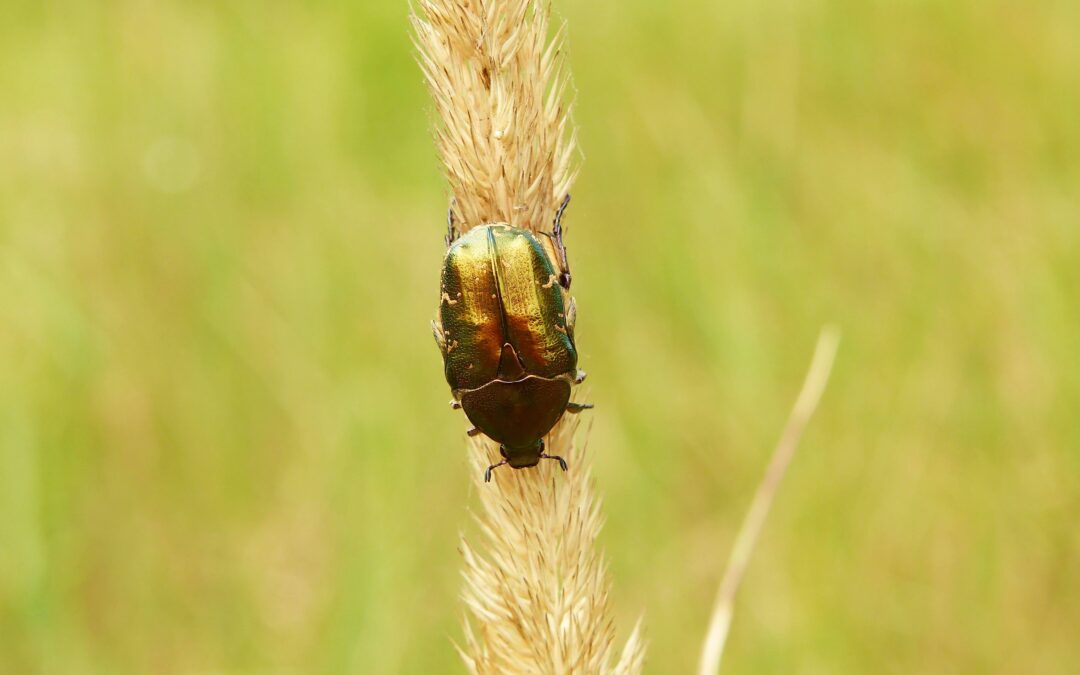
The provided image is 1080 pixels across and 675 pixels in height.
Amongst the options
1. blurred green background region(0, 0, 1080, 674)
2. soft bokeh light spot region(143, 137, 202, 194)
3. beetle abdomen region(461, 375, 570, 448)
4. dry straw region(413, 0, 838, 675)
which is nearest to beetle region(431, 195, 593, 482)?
beetle abdomen region(461, 375, 570, 448)

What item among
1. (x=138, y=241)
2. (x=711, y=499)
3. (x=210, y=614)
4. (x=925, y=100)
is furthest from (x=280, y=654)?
(x=925, y=100)

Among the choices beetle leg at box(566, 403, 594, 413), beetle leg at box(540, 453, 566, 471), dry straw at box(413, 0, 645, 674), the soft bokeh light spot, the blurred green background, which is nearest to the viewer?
dry straw at box(413, 0, 645, 674)

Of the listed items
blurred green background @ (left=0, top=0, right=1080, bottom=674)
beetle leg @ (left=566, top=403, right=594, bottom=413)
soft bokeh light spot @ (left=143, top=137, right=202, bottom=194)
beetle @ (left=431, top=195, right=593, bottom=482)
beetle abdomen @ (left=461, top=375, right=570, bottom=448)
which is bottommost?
beetle leg @ (left=566, top=403, right=594, bottom=413)

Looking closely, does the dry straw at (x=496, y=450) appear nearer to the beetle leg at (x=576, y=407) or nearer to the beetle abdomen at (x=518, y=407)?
the beetle leg at (x=576, y=407)

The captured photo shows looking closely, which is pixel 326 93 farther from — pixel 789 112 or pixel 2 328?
pixel 789 112

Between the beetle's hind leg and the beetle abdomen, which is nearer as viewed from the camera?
the beetle's hind leg

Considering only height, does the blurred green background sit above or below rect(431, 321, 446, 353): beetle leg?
above

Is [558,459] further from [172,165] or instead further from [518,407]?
[172,165]

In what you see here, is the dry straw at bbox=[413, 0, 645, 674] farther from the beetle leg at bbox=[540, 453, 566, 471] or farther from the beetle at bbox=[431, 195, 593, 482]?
the beetle at bbox=[431, 195, 593, 482]
